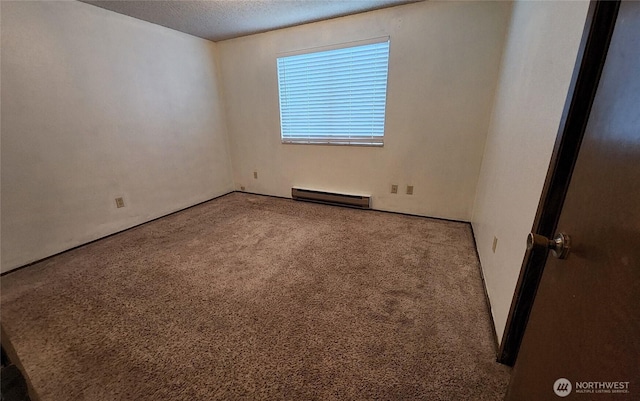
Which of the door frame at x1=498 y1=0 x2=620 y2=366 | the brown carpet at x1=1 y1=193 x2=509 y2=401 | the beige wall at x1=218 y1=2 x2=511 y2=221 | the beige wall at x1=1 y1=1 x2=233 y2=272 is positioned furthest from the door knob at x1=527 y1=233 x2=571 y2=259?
the beige wall at x1=1 y1=1 x2=233 y2=272

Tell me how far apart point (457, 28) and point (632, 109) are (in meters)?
2.60

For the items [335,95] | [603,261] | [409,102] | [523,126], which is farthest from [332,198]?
[603,261]

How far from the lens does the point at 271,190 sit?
402 centimetres

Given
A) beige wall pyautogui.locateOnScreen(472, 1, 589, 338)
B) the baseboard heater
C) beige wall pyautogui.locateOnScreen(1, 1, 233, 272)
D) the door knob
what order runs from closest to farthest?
the door knob → beige wall pyautogui.locateOnScreen(472, 1, 589, 338) → beige wall pyautogui.locateOnScreen(1, 1, 233, 272) → the baseboard heater

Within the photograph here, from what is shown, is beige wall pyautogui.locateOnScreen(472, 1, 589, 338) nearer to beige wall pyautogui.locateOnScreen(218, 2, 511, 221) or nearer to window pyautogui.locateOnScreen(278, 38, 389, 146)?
beige wall pyautogui.locateOnScreen(218, 2, 511, 221)

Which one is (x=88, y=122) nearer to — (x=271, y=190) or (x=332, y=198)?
(x=271, y=190)

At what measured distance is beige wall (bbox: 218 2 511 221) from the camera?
247 cm

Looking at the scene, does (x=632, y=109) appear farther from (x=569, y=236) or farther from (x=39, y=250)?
(x=39, y=250)

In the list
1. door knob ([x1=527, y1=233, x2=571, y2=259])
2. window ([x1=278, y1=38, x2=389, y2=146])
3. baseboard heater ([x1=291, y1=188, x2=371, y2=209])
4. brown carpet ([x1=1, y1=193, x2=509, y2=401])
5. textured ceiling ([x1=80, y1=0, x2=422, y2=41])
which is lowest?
brown carpet ([x1=1, y1=193, x2=509, y2=401])

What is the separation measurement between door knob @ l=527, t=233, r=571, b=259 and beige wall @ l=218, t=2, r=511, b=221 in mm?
2322

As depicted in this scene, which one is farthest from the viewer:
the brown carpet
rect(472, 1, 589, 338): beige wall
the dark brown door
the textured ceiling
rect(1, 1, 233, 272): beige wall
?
the textured ceiling

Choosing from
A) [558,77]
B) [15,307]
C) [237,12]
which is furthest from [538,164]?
[15,307]

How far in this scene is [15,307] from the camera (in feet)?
5.56

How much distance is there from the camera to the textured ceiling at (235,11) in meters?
2.40
